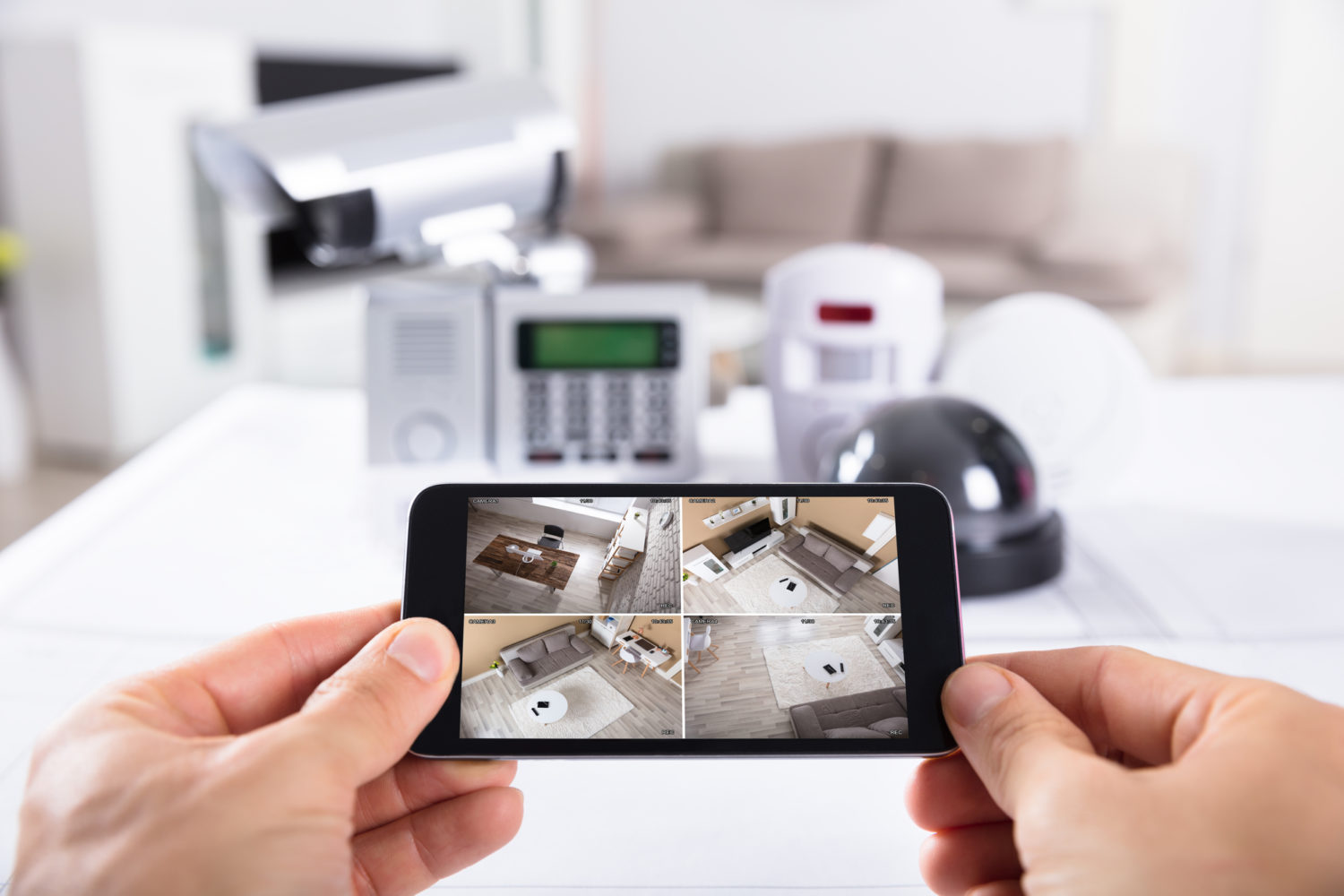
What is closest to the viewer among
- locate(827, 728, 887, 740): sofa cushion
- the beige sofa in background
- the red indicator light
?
locate(827, 728, 887, 740): sofa cushion

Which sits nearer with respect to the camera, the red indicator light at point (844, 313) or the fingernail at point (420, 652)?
the fingernail at point (420, 652)

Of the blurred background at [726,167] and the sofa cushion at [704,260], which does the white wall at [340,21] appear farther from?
the sofa cushion at [704,260]

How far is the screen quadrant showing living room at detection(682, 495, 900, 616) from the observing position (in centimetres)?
58

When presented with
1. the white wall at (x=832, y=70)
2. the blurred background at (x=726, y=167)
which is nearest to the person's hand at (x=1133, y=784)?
the blurred background at (x=726, y=167)

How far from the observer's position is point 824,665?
1.85 feet

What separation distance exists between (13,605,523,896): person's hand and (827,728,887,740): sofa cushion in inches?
6.9

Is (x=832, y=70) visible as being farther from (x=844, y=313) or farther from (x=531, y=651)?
(x=531, y=651)

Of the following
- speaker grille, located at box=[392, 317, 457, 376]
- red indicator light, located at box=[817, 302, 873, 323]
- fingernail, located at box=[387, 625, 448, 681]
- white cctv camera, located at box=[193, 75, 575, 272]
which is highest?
white cctv camera, located at box=[193, 75, 575, 272]

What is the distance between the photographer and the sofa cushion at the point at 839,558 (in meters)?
0.59

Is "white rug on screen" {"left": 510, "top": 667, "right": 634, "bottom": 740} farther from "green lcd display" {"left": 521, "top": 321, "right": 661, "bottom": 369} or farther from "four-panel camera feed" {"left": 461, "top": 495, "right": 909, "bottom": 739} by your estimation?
"green lcd display" {"left": 521, "top": 321, "right": 661, "bottom": 369}

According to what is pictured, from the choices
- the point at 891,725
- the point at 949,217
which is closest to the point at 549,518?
the point at 891,725

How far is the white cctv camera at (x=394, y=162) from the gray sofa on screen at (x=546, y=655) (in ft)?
1.55

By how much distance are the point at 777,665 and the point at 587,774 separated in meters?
0.14

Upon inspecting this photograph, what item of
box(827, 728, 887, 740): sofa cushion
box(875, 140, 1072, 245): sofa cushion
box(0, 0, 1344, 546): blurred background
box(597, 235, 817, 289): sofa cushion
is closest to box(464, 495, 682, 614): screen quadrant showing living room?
box(827, 728, 887, 740): sofa cushion
